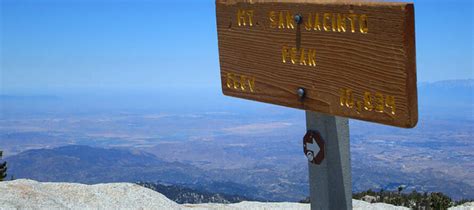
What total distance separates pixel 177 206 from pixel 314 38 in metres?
6.76

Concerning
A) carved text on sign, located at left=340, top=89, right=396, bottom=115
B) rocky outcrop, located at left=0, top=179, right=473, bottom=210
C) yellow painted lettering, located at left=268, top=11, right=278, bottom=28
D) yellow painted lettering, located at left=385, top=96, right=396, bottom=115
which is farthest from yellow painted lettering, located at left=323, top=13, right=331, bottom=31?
rocky outcrop, located at left=0, top=179, right=473, bottom=210

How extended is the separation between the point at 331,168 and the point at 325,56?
1250mm

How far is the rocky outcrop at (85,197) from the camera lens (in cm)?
1134

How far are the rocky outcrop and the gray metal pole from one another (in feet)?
17.4

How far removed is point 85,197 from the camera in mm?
12164

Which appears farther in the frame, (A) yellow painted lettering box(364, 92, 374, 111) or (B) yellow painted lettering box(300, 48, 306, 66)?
(B) yellow painted lettering box(300, 48, 306, 66)

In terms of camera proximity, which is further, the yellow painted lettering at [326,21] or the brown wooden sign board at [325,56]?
the yellow painted lettering at [326,21]

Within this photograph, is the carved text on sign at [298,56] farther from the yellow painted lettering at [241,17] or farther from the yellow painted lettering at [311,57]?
the yellow painted lettering at [241,17]

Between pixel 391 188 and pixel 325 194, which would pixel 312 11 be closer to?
pixel 325 194

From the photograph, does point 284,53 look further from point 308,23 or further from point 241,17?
point 241,17

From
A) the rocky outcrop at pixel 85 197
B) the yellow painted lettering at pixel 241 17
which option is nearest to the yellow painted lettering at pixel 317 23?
the yellow painted lettering at pixel 241 17

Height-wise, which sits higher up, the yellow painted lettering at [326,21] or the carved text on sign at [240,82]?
the yellow painted lettering at [326,21]

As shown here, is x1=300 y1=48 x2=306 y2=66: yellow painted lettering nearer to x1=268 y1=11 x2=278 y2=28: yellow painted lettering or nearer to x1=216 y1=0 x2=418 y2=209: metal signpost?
x1=216 y1=0 x2=418 y2=209: metal signpost

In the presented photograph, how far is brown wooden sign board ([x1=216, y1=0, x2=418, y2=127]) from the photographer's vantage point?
17.9 feet
